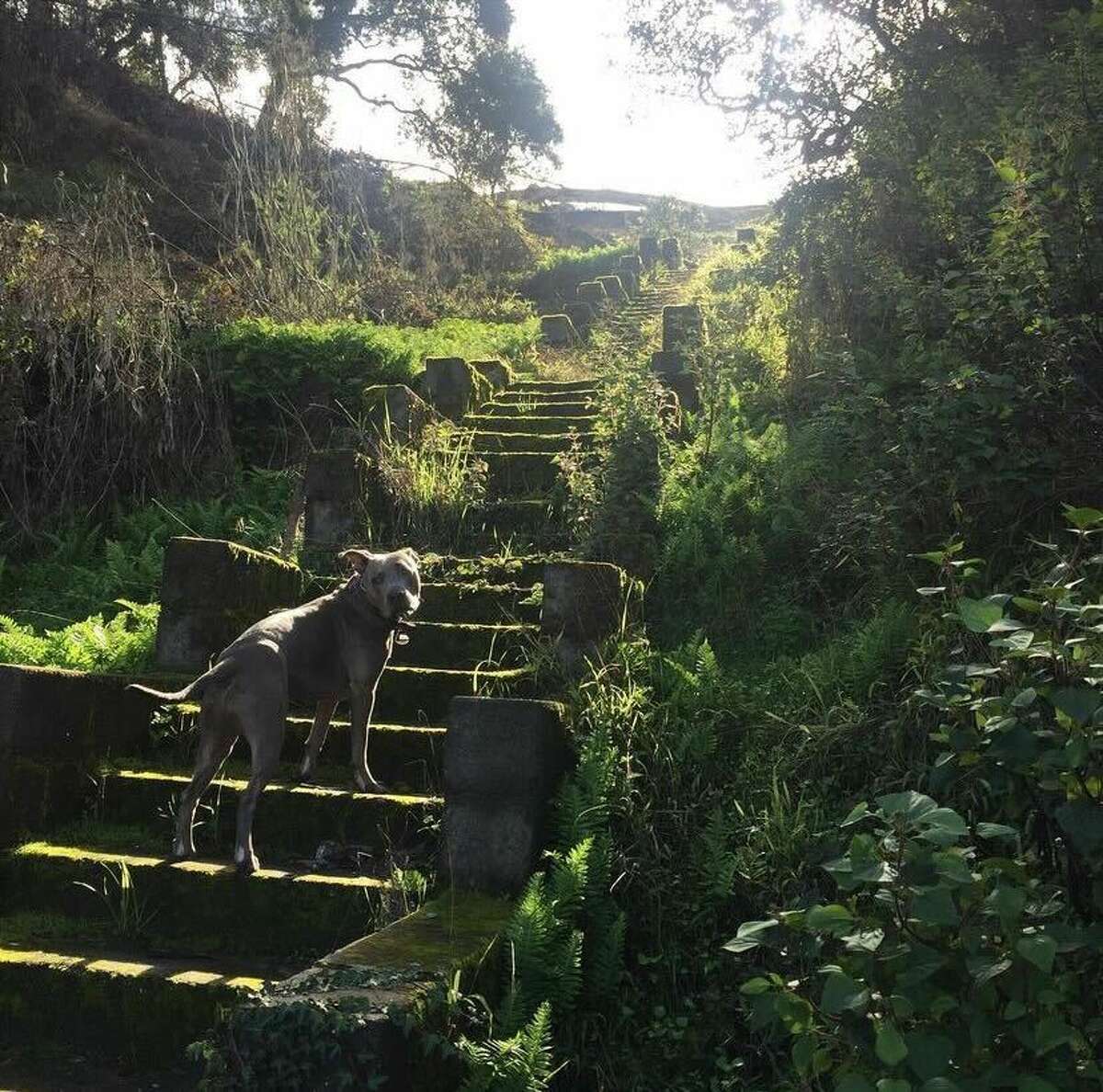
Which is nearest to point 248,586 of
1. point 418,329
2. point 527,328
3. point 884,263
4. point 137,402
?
point 137,402

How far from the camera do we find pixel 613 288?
811 inches

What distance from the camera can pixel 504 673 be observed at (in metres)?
6.68

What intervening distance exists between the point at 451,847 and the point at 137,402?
693 centimetres

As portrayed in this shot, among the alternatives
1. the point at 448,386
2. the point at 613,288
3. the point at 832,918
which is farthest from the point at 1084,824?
the point at 613,288

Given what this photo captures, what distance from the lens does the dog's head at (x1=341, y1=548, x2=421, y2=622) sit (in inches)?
235

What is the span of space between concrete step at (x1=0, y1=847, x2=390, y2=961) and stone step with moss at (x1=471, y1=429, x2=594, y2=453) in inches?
215

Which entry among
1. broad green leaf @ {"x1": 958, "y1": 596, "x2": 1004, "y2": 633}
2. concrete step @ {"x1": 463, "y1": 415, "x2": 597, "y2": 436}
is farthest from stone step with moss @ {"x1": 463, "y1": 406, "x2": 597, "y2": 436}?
broad green leaf @ {"x1": 958, "y1": 596, "x2": 1004, "y2": 633}

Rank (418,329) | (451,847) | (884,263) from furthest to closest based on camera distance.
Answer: (418,329) < (884,263) < (451,847)

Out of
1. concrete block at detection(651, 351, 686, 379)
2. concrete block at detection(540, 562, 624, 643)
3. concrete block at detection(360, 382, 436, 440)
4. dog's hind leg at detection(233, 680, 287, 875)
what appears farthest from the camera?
concrete block at detection(651, 351, 686, 379)

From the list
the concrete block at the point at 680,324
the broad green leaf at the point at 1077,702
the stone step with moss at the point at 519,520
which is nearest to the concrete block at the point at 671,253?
the concrete block at the point at 680,324

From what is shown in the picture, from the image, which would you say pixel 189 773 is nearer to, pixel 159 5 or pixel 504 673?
pixel 504 673

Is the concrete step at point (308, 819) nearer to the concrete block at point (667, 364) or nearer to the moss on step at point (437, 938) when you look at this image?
the moss on step at point (437, 938)

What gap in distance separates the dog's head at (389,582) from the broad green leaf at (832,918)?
134 inches

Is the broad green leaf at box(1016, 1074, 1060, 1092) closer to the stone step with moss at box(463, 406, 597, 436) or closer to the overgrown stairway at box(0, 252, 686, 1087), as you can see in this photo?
the overgrown stairway at box(0, 252, 686, 1087)
